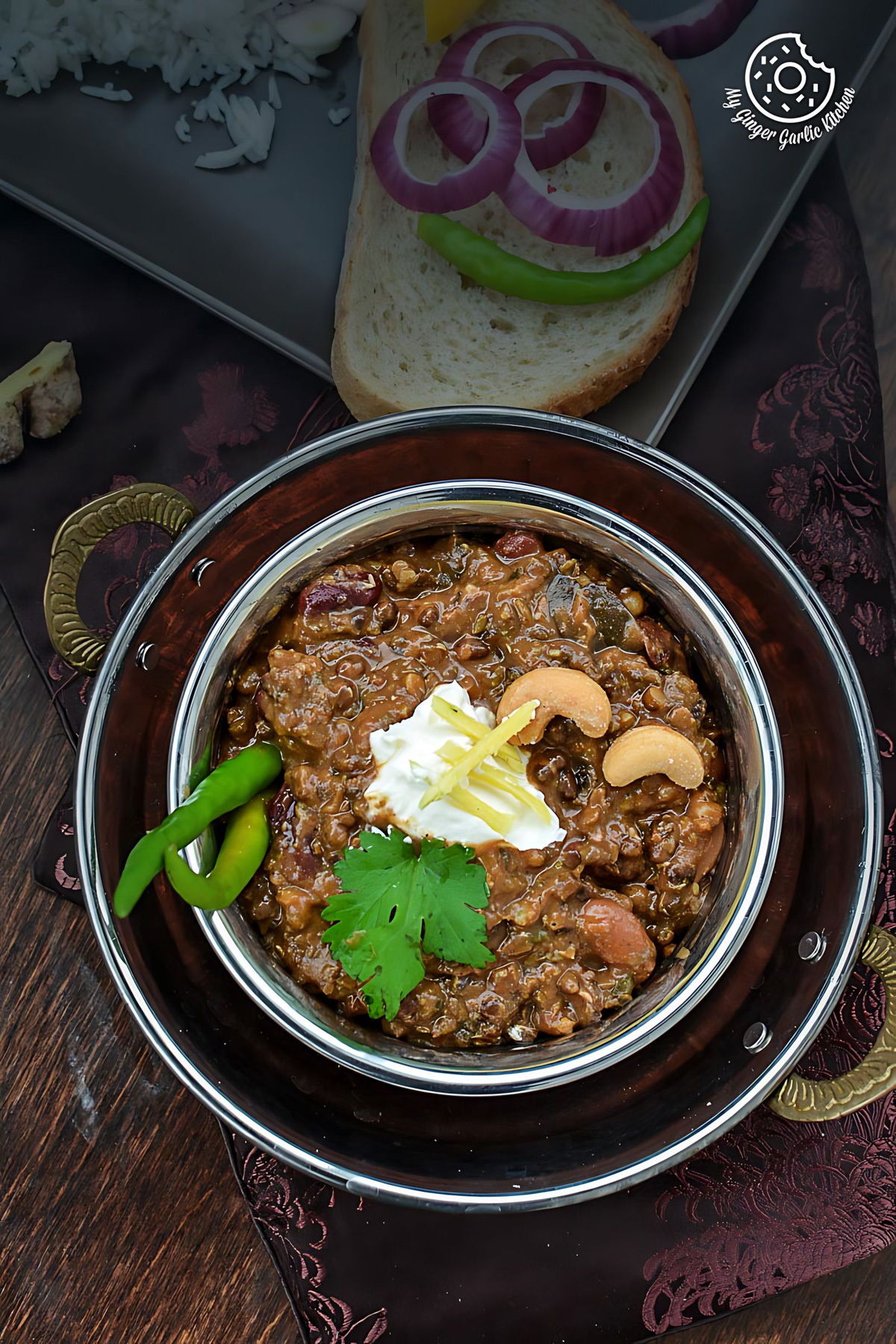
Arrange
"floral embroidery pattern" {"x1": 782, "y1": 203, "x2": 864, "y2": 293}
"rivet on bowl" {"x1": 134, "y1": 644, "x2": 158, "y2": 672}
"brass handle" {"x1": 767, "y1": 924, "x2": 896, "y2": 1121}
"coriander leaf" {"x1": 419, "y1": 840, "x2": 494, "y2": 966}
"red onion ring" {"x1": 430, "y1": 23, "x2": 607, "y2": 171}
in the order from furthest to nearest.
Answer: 1. "floral embroidery pattern" {"x1": 782, "y1": 203, "x2": 864, "y2": 293}
2. "red onion ring" {"x1": 430, "y1": 23, "x2": 607, "y2": 171}
3. "brass handle" {"x1": 767, "y1": 924, "x2": 896, "y2": 1121}
4. "rivet on bowl" {"x1": 134, "y1": 644, "x2": 158, "y2": 672}
5. "coriander leaf" {"x1": 419, "y1": 840, "x2": 494, "y2": 966}

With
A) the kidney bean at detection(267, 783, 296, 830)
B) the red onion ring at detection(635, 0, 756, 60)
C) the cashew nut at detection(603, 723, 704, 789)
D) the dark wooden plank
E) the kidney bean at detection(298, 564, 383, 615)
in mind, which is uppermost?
the red onion ring at detection(635, 0, 756, 60)

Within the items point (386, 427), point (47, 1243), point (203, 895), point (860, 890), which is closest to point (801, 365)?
point (386, 427)

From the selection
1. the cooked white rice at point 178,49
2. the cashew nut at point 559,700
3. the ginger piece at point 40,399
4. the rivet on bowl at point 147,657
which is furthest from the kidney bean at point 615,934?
the cooked white rice at point 178,49

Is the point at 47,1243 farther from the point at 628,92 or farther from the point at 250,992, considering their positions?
the point at 628,92

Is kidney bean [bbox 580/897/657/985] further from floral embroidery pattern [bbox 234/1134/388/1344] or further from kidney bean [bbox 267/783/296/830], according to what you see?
floral embroidery pattern [bbox 234/1134/388/1344]

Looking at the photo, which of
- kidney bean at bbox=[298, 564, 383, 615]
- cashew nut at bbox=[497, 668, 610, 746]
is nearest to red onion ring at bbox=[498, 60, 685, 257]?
kidney bean at bbox=[298, 564, 383, 615]
